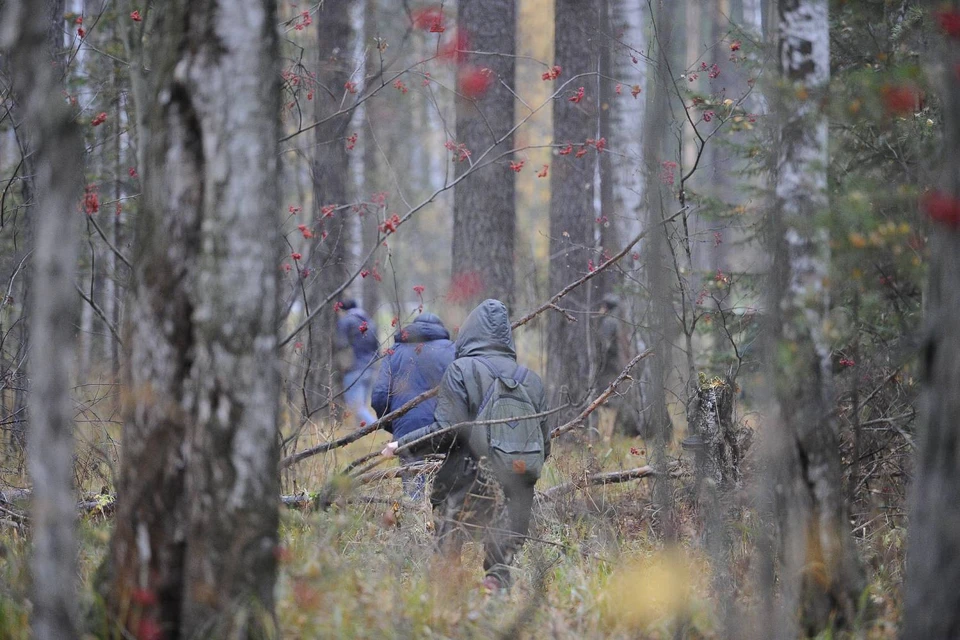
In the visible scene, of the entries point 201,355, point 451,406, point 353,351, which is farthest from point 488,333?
point 353,351

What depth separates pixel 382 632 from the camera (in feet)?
13.3

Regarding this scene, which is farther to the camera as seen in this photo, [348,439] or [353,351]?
[353,351]

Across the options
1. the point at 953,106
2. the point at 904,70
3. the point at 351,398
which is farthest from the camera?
the point at 351,398

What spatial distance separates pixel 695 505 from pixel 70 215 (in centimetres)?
483

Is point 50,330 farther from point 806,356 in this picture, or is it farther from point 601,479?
point 601,479

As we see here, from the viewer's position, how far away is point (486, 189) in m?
9.71

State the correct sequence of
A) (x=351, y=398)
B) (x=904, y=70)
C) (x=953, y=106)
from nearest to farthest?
(x=953, y=106) < (x=904, y=70) < (x=351, y=398)

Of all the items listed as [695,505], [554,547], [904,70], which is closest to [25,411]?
[554,547]

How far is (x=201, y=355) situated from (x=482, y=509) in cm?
286

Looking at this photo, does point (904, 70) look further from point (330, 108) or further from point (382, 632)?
point (330, 108)

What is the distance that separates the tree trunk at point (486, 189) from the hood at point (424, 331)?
180 centimetres

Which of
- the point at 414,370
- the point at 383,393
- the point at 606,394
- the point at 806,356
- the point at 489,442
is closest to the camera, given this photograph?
the point at 806,356

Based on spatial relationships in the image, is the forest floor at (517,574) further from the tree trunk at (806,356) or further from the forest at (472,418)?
the tree trunk at (806,356)

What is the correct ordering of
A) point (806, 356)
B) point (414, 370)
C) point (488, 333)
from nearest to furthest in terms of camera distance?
point (806, 356), point (488, 333), point (414, 370)
